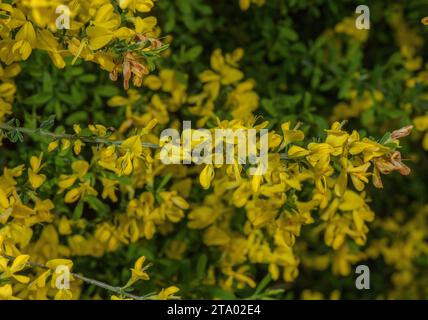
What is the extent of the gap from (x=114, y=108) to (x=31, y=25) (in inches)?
41.6

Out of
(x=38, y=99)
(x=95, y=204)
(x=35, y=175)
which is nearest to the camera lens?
(x=35, y=175)

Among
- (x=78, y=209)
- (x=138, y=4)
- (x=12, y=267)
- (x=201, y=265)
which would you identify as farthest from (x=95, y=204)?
(x=138, y=4)

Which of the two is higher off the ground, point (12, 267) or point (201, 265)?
point (201, 265)

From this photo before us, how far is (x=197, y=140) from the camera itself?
72.9 inches

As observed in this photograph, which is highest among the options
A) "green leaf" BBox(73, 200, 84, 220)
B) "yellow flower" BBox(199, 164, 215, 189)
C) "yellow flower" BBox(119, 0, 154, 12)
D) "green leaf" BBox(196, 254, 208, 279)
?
"yellow flower" BBox(119, 0, 154, 12)

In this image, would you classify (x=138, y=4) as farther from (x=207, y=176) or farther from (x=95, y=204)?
(x=95, y=204)

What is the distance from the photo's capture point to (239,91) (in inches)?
105

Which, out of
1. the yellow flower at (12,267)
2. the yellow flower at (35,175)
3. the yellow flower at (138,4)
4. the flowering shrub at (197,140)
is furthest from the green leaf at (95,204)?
the yellow flower at (138,4)

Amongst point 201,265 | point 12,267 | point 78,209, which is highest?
point 78,209

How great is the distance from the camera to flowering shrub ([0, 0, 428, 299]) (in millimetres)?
1858

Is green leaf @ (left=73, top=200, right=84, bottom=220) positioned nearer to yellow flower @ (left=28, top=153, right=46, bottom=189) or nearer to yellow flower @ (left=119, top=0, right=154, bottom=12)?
yellow flower @ (left=28, top=153, right=46, bottom=189)

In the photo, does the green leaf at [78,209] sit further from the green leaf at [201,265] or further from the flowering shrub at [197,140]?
the green leaf at [201,265]

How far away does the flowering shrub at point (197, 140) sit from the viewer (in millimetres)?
1858

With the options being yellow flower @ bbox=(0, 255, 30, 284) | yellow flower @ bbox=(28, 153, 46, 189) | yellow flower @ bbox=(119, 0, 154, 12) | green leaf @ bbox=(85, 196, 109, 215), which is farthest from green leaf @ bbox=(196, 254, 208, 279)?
yellow flower @ bbox=(119, 0, 154, 12)
